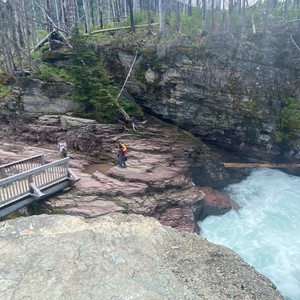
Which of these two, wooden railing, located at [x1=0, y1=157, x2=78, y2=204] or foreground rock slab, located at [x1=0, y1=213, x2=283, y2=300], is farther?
wooden railing, located at [x1=0, y1=157, x2=78, y2=204]

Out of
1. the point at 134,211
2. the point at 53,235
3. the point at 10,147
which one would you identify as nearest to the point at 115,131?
the point at 10,147

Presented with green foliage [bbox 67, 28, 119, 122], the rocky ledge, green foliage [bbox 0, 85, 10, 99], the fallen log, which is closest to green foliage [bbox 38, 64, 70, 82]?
green foliage [bbox 67, 28, 119, 122]

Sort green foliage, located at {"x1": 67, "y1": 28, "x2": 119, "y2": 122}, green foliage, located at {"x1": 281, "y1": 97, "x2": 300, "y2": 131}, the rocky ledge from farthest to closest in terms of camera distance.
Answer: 1. green foliage, located at {"x1": 281, "y1": 97, "x2": 300, "y2": 131}
2. green foliage, located at {"x1": 67, "y1": 28, "x2": 119, "y2": 122}
3. the rocky ledge

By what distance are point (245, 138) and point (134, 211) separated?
11771 mm

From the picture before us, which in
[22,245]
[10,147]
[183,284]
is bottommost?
[183,284]

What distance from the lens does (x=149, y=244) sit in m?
12.3

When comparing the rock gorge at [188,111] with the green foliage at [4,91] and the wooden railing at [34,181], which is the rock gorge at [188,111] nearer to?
the green foliage at [4,91]

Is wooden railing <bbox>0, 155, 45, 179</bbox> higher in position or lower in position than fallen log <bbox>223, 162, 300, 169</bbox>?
higher

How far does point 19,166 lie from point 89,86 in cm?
779

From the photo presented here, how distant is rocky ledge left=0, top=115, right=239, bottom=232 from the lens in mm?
14953

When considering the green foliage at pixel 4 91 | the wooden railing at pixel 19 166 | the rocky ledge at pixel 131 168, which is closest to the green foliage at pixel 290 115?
the rocky ledge at pixel 131 168

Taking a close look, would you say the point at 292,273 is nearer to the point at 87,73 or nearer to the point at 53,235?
the point at 53,235

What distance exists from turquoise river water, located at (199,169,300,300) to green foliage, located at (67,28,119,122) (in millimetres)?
9771

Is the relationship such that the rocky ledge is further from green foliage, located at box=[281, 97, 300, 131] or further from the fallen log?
green foliage, located at box=[281, 97, 300, 131]
